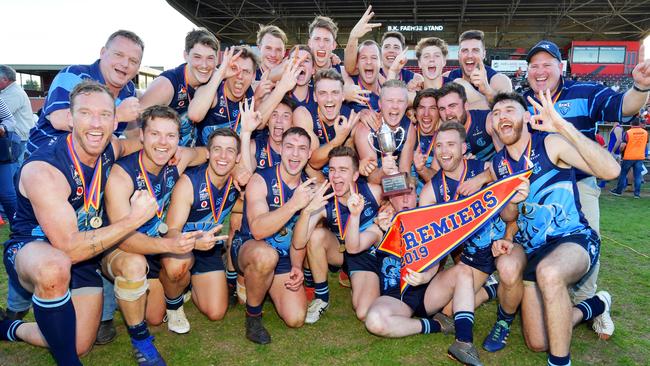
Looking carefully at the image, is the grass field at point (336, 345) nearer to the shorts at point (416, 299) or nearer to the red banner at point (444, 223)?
the shorts at point (416, 299)

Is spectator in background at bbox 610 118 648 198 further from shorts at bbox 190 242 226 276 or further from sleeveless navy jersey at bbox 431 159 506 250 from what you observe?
shorts at bbox 190 242 226 276

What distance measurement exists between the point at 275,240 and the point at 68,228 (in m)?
1.85

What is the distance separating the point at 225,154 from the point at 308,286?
5.50ft

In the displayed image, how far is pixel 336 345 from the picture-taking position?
3729 mm

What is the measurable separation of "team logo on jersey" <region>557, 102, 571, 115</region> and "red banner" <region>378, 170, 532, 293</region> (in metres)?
1.33

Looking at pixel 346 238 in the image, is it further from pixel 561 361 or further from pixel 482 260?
pixel 561 361

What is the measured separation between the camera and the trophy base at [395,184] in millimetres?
4020

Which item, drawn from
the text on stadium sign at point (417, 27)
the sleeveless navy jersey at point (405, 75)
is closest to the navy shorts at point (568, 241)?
the sleeveless navy jersey at point (405, 75)

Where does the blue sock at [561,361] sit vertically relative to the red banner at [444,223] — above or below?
below

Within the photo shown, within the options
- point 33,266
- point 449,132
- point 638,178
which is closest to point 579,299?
point 449,132

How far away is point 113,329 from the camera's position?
12.7ft

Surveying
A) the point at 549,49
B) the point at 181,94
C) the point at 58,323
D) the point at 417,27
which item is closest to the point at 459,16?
the point at 417,27

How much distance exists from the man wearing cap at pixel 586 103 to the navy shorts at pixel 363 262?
189 centimetres

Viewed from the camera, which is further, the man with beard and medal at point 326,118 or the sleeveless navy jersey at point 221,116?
the sleeveless navy jersey at point 221,116
